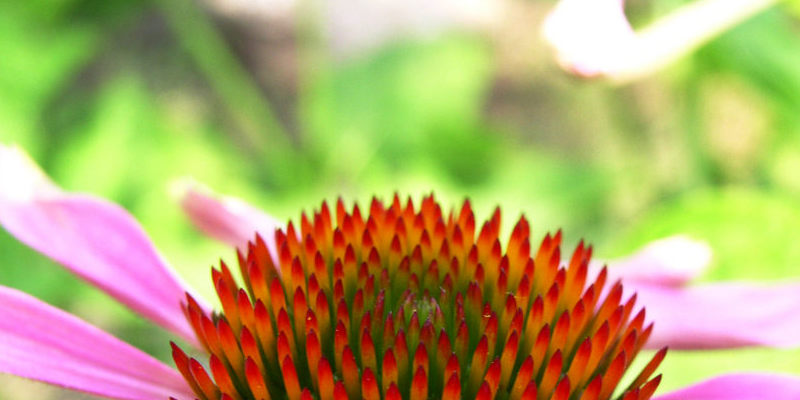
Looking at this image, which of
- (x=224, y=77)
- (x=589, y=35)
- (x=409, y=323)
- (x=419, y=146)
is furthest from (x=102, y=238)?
(x=224, y=77)

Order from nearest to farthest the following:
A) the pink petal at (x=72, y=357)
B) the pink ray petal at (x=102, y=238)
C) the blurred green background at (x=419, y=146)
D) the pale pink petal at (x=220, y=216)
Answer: the pink petal at (x=72, y=357) → the pink ray petal at (x=102, y=238) → the pale pink petal at (x=220, y=216) → the blurred green background at (x=419, y=146)

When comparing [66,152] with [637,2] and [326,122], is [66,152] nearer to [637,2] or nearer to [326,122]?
[326,122]

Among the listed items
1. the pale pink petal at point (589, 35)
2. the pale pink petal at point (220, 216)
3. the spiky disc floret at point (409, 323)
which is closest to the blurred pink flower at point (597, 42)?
the pale pink petal at point (589, 35)

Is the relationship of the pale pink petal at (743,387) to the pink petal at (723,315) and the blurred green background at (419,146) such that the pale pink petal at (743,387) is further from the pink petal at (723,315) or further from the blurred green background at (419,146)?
the blurred green background at (419,146)

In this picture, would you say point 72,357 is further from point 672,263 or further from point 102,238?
point 672,263

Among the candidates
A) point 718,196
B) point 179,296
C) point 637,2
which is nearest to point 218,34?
point 637,2
